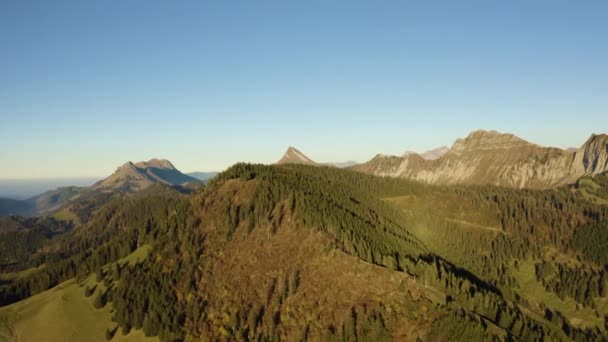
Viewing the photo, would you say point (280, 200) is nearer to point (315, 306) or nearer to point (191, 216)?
point (191, 216)

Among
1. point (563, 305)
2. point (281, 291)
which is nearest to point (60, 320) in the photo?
point (281, 291)

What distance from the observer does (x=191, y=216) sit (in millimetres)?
183875

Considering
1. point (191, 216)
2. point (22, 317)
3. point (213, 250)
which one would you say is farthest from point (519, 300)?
point (22, 317)

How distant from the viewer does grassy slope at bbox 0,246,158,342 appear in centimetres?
12850

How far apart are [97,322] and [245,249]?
186 feet

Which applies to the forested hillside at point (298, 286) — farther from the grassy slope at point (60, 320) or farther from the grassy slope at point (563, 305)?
the grassy slope at point (60, 320)

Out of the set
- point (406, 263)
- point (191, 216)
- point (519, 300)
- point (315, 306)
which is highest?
point (191, 216)

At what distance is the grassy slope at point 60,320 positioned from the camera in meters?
128

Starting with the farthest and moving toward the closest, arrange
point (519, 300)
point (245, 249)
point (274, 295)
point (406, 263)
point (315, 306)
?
point (519, 300)
point (245, 249)
point (406, 263)
point (274, 295)
point (315, 306)

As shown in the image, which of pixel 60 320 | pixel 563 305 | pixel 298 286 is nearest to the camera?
pixel 298 286

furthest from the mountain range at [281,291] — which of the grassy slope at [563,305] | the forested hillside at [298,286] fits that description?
the grassy slope at [563,305]

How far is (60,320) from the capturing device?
5423 inches

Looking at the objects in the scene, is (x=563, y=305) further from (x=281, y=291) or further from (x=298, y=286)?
(x=281, y=291)

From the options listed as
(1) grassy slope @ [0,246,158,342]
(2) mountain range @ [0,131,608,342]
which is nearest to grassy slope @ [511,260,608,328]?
(2) mountain range @ [0,131,608,342]
